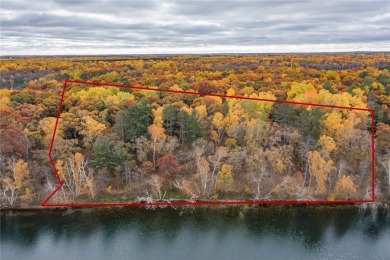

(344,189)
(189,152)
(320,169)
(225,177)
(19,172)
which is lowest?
(344,189)

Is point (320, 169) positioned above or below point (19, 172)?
below

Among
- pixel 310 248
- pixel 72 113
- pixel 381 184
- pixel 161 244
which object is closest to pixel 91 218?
pixel 161 244

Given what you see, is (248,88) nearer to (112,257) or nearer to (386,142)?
(386,142)

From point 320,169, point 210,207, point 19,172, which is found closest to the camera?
point 19,172

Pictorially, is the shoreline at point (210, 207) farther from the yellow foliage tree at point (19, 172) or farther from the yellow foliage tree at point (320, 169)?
the yellow foliage tree at point (19, 172)

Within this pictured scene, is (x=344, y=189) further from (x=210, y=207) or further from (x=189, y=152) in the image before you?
(x=189, y=152)

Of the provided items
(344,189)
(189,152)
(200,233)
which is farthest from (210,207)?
(344,189)

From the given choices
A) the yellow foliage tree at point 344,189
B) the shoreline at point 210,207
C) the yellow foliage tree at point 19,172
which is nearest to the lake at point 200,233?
the shoreline at point 210,207

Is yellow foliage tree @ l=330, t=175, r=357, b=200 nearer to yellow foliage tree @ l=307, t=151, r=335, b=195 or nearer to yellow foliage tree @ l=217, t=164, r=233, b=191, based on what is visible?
yellow foliage tree @ l=307, t=151, r=335, b=195
